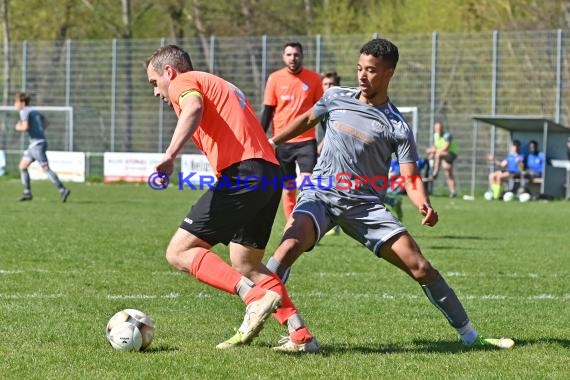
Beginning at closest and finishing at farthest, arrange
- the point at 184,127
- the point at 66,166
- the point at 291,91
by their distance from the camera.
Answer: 1. the point at 184,127
2. the point at 291,91
3. the point at 66,166

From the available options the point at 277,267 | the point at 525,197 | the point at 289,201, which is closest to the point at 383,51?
the point at 277,267

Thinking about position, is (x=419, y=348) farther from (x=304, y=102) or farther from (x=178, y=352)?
(x=304, y=102)

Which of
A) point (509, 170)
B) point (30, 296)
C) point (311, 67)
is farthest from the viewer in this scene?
point (311, 67)

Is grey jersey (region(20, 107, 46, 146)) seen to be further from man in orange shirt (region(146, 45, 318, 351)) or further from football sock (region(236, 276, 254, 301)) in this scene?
football sock (region(236, 276, 254, 301))

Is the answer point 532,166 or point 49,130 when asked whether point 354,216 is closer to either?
point 532,166

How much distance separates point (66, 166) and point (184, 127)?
2786 cm

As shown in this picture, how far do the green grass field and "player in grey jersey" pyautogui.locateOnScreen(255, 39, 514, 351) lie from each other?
1.55 ft

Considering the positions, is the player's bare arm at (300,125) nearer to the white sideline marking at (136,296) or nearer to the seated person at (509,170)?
the white sideline marking at (136,296)

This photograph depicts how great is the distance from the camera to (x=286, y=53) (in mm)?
13180

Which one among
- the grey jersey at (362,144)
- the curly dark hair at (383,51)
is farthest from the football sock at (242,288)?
the curly dark hair at (383,51)

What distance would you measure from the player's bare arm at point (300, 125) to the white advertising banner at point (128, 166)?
2488cm

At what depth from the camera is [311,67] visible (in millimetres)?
32656

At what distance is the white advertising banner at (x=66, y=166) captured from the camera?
33.1 m

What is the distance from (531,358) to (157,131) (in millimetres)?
28167
